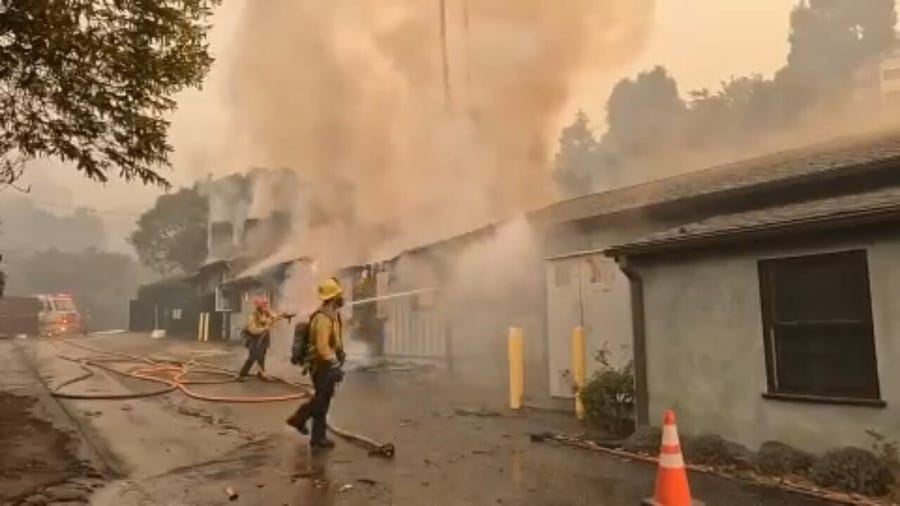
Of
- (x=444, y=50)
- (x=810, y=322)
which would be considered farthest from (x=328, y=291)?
(x=444, y=50)

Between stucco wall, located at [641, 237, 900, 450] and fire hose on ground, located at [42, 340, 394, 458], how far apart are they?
127 inches

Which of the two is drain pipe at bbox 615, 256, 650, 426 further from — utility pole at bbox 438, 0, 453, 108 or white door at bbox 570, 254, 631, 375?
utility pole at bbox 438, 0, 453, 108

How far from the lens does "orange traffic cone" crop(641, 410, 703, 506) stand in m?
4.98

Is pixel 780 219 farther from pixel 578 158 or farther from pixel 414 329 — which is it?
pixel 578 158

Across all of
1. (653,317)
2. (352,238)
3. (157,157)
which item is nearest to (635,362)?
(653,317)

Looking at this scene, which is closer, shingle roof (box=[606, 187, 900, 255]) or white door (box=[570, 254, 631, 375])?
shingle roof (box=[606, 187, 900, 255])

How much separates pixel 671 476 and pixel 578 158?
103 ft

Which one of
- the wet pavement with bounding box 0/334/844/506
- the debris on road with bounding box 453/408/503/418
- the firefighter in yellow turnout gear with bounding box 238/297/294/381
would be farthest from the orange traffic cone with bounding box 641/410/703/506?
the firefighter in yellow turnout gear with bounding box 238/297/294/381

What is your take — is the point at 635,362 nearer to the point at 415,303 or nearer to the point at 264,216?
the point at 415,303

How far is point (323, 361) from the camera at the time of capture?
7848mm

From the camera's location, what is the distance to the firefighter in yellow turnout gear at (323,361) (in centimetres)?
785

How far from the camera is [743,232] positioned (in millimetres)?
6969

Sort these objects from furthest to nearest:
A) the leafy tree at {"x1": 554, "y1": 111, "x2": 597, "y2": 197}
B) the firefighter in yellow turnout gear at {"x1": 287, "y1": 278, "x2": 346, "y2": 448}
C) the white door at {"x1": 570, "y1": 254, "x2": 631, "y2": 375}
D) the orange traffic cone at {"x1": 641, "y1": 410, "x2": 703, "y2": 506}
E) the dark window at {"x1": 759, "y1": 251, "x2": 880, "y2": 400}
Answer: the leafy tree at {"x1": 554, "y1": 111, "x2": 597, "y2": 197}, the white door at {"x1": 570, "y1": 254, "x2": 631, "y2": 375}, the firefighter in yellow turnout gear at {"x1": 287, "y1": 278, "x2": 346, "y2": 448}, the dark window at {"x1": 759, "y1": 251, "x2": 880, "y2": 400}, the orange traffic cone at {"x1": 641, "y1": 410, "x2": 703, "y2": 506}

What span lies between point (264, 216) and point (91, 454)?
2286 centimetres
